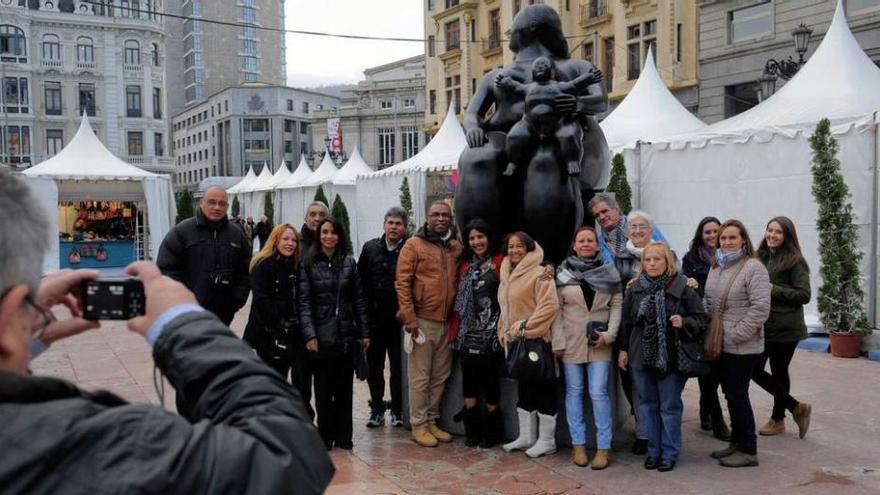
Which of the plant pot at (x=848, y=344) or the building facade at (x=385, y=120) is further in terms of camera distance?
the building facade at (x=385, y=120)

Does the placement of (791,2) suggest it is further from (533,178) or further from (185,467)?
(185,467)

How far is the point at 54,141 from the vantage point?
179ft

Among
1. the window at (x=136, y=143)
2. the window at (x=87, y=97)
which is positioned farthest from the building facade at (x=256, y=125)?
the window at (x=87, y=97)

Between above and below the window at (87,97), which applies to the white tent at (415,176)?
below

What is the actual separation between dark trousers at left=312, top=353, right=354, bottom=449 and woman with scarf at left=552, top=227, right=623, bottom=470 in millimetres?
1532

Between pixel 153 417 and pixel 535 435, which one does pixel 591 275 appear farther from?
pixel 153 417

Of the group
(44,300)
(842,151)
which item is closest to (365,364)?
(44,300)

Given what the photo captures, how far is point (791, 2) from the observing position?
2266cm

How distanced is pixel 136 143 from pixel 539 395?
57422 millimetres

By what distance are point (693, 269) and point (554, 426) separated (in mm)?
1664

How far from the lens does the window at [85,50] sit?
55.2m

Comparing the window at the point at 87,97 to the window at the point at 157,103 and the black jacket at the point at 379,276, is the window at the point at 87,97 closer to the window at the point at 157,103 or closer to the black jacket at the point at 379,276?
the window at the point at 157,103

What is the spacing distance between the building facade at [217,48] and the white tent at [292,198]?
250 feet

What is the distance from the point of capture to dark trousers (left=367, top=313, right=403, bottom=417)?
20.6 feet
